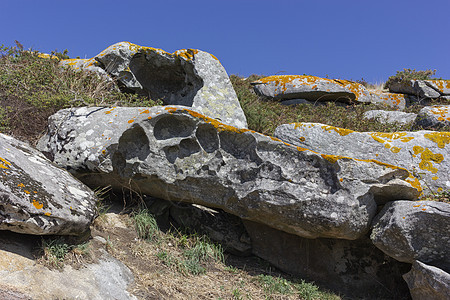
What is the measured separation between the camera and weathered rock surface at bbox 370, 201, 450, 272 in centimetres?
428

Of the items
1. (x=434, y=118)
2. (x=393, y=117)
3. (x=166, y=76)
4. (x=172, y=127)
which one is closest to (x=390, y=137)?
(x=434, y=118)

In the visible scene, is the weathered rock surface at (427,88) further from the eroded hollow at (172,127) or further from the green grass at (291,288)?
the eroded hollow at (172,127)

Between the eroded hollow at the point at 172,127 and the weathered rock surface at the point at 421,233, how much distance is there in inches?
123

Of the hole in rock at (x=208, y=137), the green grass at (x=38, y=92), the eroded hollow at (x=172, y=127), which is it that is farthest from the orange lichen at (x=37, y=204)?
the green grass at (x=38, y=92)

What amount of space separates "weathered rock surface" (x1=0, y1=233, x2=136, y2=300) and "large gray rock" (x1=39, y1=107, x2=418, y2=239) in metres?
1.66

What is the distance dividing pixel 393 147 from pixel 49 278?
542cm

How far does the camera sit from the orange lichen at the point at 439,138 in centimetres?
594

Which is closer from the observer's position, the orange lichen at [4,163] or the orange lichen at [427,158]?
the orange lichen at [4,163]

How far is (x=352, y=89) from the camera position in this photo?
12000 millimetres

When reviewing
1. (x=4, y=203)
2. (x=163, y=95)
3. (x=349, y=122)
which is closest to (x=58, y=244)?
(x=4, y=203)

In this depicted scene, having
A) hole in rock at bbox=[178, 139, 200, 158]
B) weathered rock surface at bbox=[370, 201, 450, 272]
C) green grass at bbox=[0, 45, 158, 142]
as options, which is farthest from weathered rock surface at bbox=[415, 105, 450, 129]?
green grass at bbox=[0, 45, 158, 142]

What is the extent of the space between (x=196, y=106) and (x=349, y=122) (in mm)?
4253

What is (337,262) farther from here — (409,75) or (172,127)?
(409,75)

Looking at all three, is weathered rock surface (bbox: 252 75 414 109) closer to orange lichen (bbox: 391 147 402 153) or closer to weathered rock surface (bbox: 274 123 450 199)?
weathered rock surface (bbox: 274 123 450 199)
